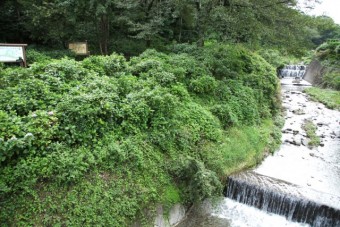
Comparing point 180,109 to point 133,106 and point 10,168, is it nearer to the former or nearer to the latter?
point 133,106

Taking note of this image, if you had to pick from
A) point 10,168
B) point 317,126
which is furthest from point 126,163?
point 317,126

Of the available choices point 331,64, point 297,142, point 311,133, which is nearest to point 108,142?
point 297,142

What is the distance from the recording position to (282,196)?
25.4 ft

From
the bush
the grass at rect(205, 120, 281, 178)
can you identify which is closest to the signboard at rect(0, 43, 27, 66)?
the bush

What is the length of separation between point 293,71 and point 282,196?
89.6 ft

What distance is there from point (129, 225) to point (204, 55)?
9.55 metres

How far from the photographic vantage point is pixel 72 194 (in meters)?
5.34

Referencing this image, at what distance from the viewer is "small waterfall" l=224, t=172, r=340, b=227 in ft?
24.1

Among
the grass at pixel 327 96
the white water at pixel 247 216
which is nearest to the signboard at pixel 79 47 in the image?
the white water at pixel 247 216

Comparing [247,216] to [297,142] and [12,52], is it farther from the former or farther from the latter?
[12,52]

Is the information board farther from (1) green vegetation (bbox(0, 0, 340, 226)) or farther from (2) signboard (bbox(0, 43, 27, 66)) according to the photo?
(1) green vegetation (bbox(0, 0, 340, 226))

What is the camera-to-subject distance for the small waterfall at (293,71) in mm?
30812

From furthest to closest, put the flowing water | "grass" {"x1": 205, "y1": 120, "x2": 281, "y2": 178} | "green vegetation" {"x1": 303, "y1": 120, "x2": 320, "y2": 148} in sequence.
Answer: "green vegetation" {"x1": 303, "y1": 120, "x2": 320, "y2": 148} < "grass" {"x1": 205, "y1": 120, "x2": 281, "y2": 178} < the flowing water

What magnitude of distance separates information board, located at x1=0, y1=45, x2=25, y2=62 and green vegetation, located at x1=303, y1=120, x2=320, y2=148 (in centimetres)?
1278
